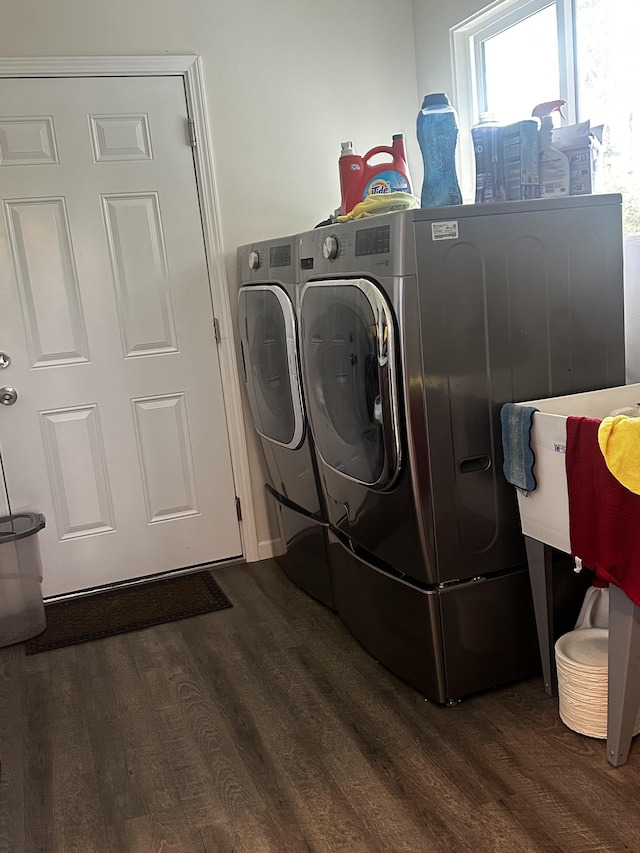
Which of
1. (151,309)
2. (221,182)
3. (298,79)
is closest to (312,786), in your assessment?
(151,309)

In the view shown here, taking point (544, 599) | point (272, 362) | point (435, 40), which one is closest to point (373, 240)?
point (272, 362)

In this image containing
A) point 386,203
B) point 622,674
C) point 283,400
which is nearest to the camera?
point 622,674

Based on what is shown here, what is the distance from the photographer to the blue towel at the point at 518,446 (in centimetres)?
187

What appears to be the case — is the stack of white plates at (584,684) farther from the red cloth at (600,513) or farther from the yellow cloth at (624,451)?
the yellow cloth at (624,451)

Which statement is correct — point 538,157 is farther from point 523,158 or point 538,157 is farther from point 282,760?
point 282,760

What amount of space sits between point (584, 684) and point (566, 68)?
1.85 m

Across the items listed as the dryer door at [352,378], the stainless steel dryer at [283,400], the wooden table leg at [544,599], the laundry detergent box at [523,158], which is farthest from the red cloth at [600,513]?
the stainless steel dryer at [283,400]

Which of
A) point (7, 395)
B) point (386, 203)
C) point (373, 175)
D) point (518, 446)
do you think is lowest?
point (518, 446)

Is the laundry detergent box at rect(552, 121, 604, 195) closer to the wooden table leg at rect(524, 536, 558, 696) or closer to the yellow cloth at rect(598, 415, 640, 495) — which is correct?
the yellow cloth at rect(598, 415, 640, 495)

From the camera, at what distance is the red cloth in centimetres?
164

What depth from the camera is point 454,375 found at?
75.7 inches

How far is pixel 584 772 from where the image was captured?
1796mm

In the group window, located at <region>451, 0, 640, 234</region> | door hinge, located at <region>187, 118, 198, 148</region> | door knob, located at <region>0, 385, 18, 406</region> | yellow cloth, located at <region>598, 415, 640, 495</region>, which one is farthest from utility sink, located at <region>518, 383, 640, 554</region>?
door knob, located at <region>0, 385, 18, 406</region>

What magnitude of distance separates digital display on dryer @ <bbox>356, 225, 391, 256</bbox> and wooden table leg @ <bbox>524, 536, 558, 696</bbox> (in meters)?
0.80
